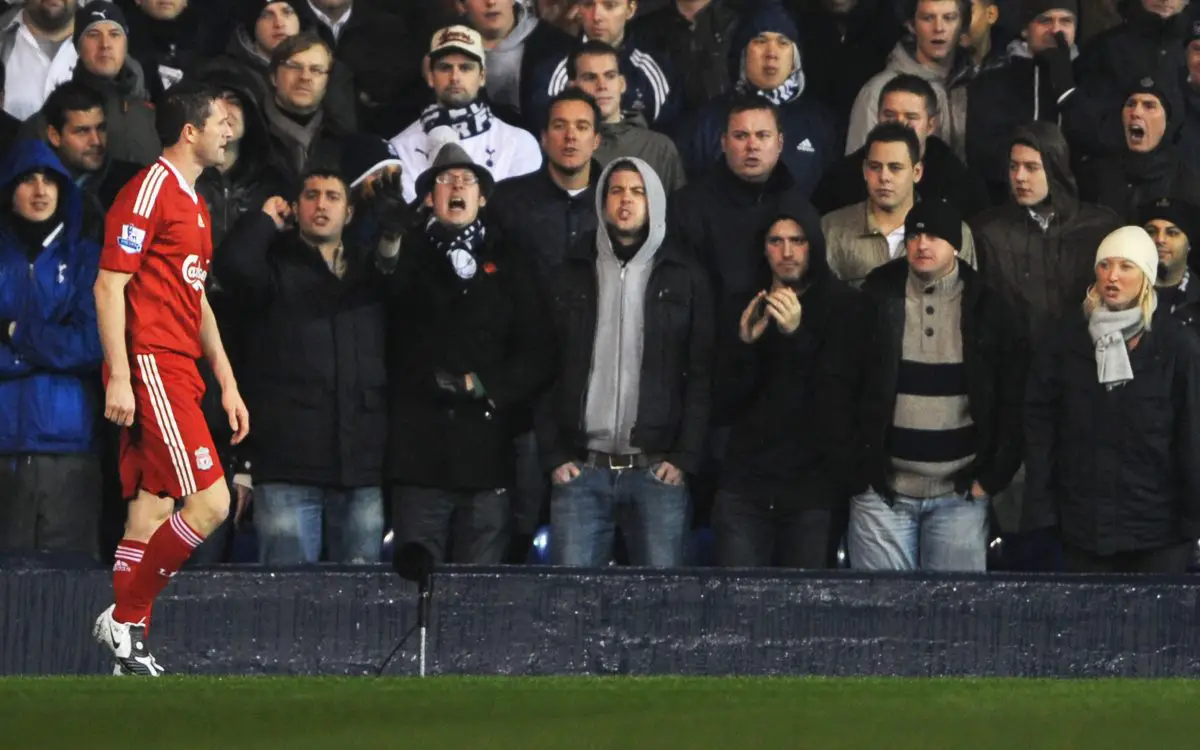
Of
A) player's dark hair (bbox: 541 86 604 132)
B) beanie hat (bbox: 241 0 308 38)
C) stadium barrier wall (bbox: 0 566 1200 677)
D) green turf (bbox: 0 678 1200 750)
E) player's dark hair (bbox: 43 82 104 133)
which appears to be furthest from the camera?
beanie hat (bbox: 241 0 308 38)

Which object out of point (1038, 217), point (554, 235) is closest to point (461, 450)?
point (554, 235)

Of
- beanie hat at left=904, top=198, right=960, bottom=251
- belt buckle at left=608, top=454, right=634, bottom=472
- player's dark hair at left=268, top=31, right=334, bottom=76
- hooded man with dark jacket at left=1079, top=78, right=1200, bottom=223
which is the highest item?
player's dark hair at left=268, top=31, right=334, bottom=76

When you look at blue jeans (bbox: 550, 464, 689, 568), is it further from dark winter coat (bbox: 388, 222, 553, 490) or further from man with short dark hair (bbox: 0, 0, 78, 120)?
man with short dark hair (bbox: 0, 0, 78, 120)

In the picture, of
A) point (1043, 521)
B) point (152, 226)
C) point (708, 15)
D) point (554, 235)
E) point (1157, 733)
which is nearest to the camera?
point (1157, 733)

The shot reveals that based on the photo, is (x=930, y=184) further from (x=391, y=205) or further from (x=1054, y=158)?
(x=391, y=205)

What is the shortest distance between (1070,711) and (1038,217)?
3.97 m

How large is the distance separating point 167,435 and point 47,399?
6.30 feet

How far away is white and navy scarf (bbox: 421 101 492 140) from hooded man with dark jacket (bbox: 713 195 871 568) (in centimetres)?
167

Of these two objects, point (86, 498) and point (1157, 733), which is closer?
point (1157, 733)

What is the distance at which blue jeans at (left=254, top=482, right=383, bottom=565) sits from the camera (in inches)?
389

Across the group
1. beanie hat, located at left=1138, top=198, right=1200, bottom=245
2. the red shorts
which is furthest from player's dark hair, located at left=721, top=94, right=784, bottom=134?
the red shorts

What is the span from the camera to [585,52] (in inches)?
433

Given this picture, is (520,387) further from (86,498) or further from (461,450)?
(86,498)

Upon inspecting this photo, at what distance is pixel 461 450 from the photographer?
993 centimetres
